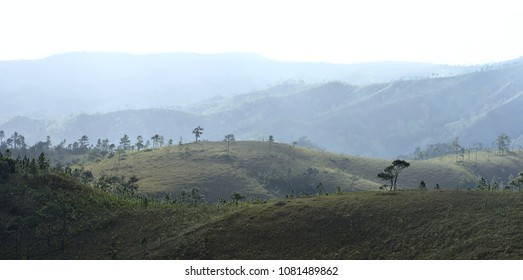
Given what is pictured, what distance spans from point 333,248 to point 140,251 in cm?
3670

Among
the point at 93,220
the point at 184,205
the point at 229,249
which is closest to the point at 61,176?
the point at 93,220

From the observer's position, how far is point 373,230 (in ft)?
289

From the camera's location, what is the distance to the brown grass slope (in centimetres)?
7725

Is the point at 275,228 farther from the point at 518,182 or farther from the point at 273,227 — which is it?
the point at 518,182

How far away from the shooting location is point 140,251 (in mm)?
91438

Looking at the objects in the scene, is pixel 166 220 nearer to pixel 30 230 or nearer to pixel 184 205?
pixel 184 205

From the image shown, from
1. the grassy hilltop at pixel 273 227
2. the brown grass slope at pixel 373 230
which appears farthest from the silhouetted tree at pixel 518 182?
the brown grass slope at pixel 373 230

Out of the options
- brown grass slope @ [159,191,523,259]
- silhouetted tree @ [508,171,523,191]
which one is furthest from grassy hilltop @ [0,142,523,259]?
silhouetted tree @ [508,171,523,191]

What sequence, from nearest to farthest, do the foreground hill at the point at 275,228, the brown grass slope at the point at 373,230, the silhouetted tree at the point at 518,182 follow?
1. the brown grass slope at the point at 373,230
2. the foreground hill at the point at 275,228
3. the silhouetted tree at the point at 518,182

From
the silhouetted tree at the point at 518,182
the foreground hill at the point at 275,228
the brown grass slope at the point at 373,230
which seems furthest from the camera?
the silhouetted tree at the point at 518,182

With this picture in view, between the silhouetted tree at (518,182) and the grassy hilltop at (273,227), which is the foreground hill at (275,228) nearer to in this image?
the grassy hilltop at (273,227)

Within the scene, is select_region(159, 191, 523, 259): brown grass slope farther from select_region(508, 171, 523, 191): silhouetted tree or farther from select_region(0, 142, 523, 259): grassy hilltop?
select_region(508, 171, 523, 191): silhouetted tree

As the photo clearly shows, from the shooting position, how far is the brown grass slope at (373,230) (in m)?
77.2

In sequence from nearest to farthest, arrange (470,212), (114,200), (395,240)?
(395,240) < (470,212) < (114,200)
